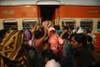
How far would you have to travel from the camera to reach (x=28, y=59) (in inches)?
211

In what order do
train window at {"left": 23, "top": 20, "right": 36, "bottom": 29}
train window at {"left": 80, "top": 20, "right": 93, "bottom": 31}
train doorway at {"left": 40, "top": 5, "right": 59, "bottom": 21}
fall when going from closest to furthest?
1. train window at {"left": 23, "top": 20, "right": 36, "bottom": 29}
2. train window at {"left": 80, "top": 20, "right": 93, "bottom": 31}
3. train doorway at {"left": 40, "top": 5, "right": 59, "bottom": 21}

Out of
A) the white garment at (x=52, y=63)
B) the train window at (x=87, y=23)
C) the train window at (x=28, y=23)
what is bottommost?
the train window at (x=87, y=23)

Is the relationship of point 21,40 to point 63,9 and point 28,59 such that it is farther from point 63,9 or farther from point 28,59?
point 63,9

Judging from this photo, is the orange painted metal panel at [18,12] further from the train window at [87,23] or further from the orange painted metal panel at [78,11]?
the train window at [87,23]

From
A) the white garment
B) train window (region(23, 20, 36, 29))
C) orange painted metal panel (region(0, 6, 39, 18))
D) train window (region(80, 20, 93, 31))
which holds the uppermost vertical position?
the white garment

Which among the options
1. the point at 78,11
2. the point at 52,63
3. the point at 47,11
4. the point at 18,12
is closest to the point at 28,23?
the point at 18,12

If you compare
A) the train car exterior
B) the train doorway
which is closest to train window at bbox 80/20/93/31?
the train car exterior

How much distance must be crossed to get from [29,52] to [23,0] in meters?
15.2

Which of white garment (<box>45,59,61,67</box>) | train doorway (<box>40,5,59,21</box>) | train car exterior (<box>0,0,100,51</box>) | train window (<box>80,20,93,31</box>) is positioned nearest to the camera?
white garment (<box>45,59,61,67</box>)

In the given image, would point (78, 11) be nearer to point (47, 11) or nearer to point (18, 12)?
point (47, 11)

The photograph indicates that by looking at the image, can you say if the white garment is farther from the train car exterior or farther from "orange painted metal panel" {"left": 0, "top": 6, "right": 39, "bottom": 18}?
"orange painted metal panel" {"left": 0, "top": 6, "right": 39, "bottom": 18}

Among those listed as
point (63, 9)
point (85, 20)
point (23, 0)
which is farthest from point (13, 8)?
point (85, 20)

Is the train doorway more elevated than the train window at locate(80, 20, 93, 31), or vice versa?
the train doorway

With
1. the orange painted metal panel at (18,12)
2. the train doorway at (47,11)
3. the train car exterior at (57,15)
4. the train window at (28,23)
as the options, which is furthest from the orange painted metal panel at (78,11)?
the train window at (28,23)
